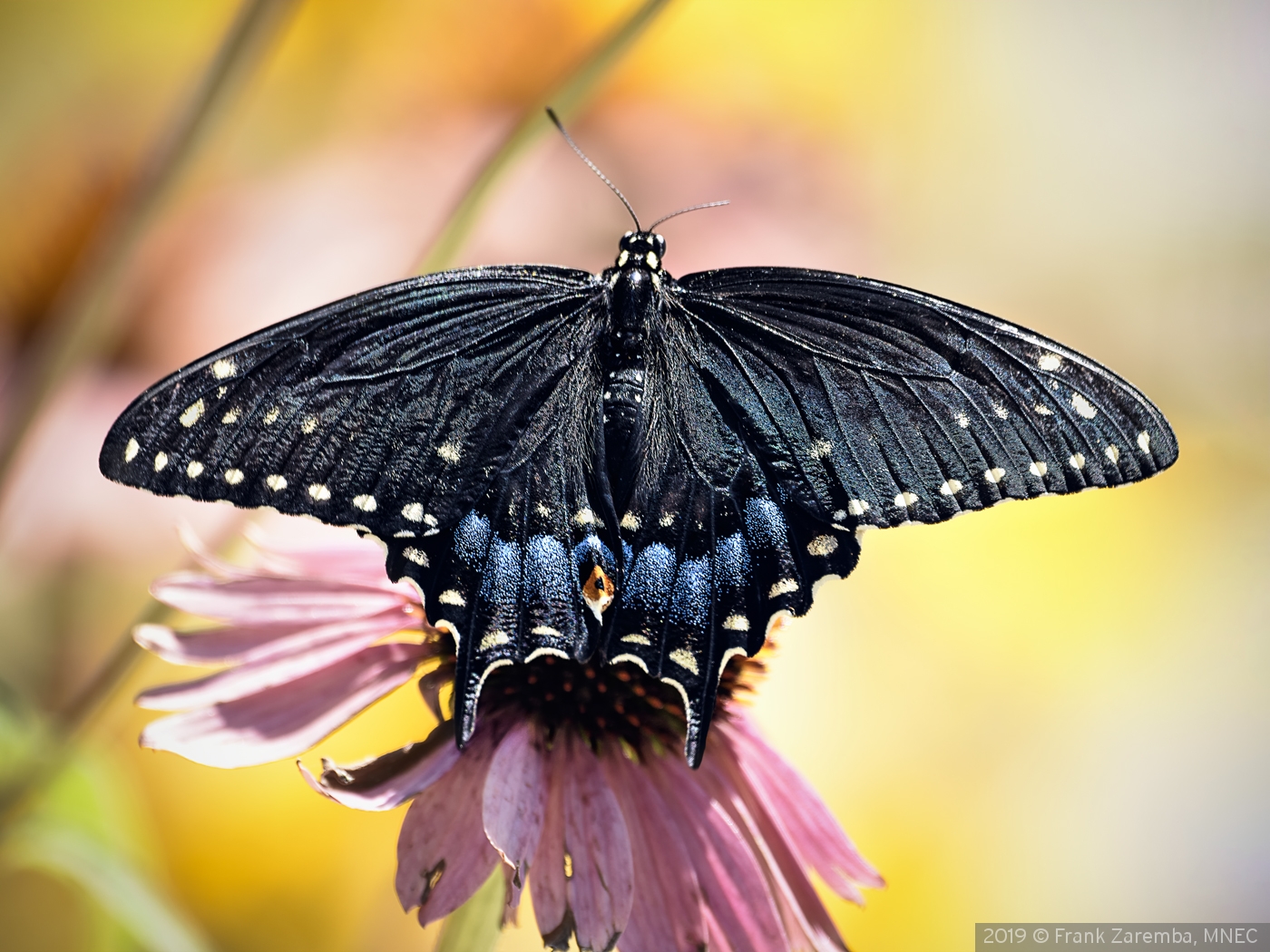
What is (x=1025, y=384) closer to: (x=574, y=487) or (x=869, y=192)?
(x=574, y=487)

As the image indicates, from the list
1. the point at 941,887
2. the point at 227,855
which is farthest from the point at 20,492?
the point at 941,887

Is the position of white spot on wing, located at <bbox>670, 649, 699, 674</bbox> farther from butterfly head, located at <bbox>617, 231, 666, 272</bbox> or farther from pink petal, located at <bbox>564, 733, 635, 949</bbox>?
butterfly head, located at <bbox>617, 231, 666, 272</bbox>

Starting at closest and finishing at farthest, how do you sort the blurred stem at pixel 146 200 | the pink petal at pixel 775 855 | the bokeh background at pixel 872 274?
the blurred stem at pixel 146 200, the pink petal at pixel 775 855, the bokeh background at pixel 872 274

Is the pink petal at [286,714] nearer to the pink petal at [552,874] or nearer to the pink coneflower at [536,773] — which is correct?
the pink coneflower at [536,773]

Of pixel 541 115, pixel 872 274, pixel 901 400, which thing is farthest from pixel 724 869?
pixel 872 274

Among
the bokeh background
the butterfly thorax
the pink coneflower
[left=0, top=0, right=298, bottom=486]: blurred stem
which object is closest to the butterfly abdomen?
the butterfly thorax

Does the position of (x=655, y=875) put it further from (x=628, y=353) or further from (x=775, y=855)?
(x=628, y=353)

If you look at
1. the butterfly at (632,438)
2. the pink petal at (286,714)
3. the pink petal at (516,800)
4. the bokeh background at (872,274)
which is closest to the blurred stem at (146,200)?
the butterfly at (632,438)

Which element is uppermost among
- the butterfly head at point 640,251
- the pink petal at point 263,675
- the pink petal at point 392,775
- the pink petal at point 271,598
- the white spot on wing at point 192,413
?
the butterfly head at point 640,251
